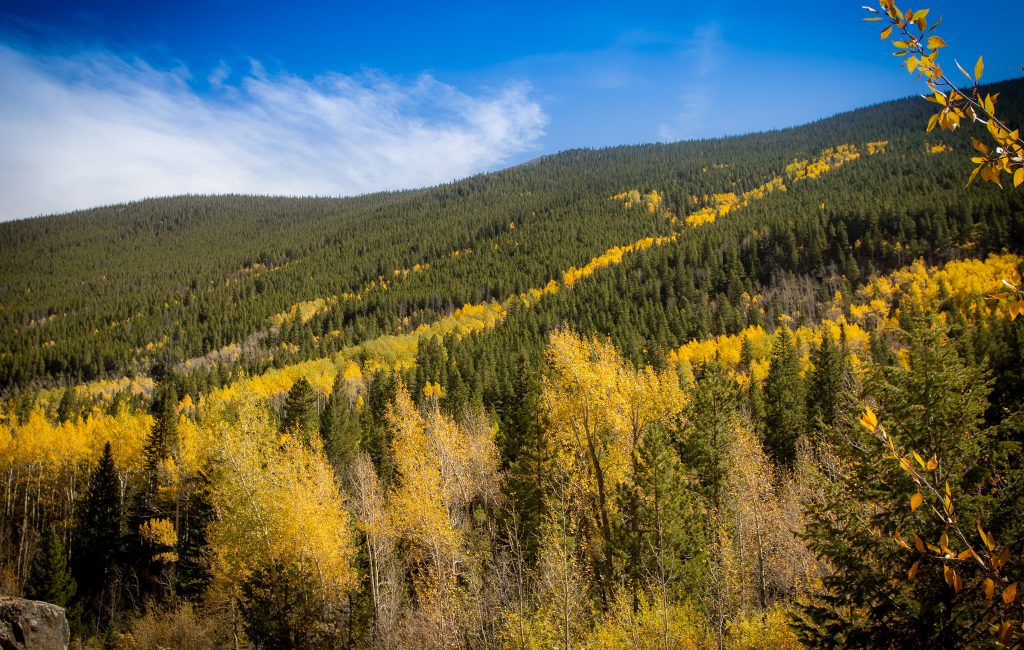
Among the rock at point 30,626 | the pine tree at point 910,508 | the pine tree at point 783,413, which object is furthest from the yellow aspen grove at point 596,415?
the pine tree at point 783,413

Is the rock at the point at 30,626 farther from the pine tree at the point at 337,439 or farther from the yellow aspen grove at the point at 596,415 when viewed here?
the pine tree at the point at 337,439

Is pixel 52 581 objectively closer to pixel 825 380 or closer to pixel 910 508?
pixel 910 508

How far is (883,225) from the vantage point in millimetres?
105000

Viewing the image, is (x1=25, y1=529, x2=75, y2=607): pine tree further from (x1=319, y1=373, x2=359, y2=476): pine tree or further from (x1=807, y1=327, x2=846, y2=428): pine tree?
(x1=807, y1=327, x2=846, y2=428): pine tree

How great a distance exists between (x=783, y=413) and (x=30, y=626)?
3820 cm

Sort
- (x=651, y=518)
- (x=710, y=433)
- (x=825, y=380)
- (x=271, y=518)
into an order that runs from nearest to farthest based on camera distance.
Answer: (x=651, y=518) < (x=271, y=518) < (x=710, y=433) < (x=825, y=380)

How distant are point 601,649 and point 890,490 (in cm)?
721

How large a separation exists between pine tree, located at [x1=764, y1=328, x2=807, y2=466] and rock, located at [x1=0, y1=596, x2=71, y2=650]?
35.3 metres

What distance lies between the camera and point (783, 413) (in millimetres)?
35469

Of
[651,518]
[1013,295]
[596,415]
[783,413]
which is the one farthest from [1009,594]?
[783,413]

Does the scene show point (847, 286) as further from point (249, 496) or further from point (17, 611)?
point (17, 611)

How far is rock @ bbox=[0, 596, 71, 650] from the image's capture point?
954cm

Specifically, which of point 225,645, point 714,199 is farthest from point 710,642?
point 714,199

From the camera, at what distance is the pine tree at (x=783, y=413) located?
35.1 m
